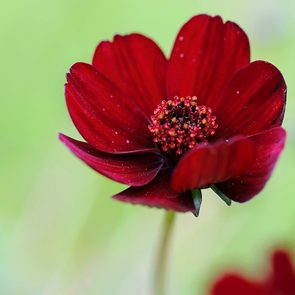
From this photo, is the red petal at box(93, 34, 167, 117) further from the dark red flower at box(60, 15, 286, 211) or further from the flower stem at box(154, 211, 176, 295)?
the flower stem at box(154, 211, 176, 295)

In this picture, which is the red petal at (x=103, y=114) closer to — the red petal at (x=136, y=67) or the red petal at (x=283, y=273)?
the red petal at (x=136, y=67)

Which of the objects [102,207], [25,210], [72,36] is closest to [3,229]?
[25,210]

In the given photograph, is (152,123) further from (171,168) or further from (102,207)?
(102,207)

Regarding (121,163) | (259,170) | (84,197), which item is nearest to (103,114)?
(121,163)

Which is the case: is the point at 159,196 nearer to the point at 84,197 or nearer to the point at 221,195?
the point at 221,195

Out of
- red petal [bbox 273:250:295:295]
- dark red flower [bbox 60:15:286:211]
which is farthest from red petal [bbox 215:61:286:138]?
red petal [bbox 273:250:295:295]
